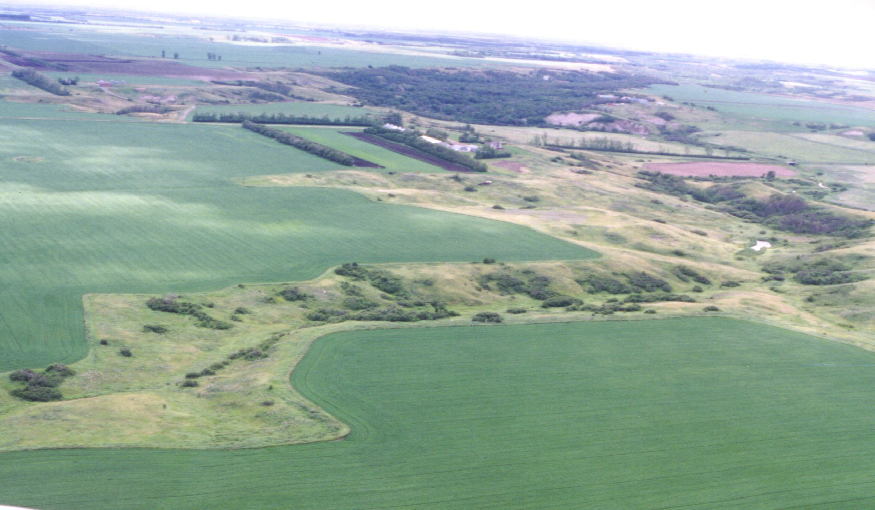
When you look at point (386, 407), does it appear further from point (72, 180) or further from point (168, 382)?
point (72, 180)

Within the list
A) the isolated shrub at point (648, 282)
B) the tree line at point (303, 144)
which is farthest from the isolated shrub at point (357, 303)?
the tree line at point (303, 144)

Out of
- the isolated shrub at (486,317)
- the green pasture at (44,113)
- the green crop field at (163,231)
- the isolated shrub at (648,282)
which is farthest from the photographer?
the green pasture at (44,113)

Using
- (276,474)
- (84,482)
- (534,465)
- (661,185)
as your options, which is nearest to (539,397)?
(534,465)

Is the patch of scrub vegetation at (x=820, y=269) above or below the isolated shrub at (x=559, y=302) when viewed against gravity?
above

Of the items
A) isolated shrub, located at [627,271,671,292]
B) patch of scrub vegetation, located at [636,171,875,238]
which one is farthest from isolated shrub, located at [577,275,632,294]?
patch of scrub vegetation, located at [636,171,875,238]

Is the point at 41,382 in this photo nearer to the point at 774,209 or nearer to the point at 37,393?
the point at 37,393

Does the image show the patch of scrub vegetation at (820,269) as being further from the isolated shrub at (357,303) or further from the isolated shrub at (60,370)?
the isolated shrub at (60,370)

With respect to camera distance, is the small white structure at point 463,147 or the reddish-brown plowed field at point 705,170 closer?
the small white structure at point 463,147
